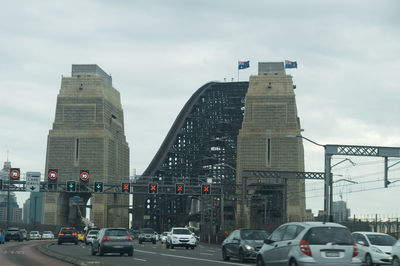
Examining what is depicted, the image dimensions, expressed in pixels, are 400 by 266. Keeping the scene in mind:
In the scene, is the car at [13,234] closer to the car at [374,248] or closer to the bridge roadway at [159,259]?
the bridge roadway at [159,259]

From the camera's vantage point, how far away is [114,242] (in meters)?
36.6

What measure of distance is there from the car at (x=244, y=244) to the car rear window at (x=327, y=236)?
461 inches

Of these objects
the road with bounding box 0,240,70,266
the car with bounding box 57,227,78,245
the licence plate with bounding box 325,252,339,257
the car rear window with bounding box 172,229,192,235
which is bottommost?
the car with bounding box 57,227,78,245

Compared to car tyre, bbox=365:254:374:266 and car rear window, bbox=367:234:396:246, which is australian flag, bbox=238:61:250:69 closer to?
car rear window, bbox=367:234:396:246

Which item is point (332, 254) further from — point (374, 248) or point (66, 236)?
point (66, 236)

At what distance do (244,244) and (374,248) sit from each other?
5.77 m

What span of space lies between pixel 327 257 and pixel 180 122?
129 metres

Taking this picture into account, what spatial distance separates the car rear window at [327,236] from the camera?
1931 centimetres

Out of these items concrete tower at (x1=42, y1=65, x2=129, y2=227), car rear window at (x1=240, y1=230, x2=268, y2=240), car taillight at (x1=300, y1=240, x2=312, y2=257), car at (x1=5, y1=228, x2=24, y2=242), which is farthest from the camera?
concrete tower at (x1=42, y1=65, x2=129, y2=227)

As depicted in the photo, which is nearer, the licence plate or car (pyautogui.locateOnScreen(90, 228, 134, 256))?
the licence plate

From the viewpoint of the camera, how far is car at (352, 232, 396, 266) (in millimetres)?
29578

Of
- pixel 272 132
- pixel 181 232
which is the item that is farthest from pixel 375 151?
pixel 272 132

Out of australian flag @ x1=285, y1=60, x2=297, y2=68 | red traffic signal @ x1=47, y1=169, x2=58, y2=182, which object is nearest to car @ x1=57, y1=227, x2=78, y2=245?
red traffic signal @ x1=47, y1=169, x2=58, y2=182

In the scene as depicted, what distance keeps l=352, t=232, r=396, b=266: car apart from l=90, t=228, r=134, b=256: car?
40.6 ft
